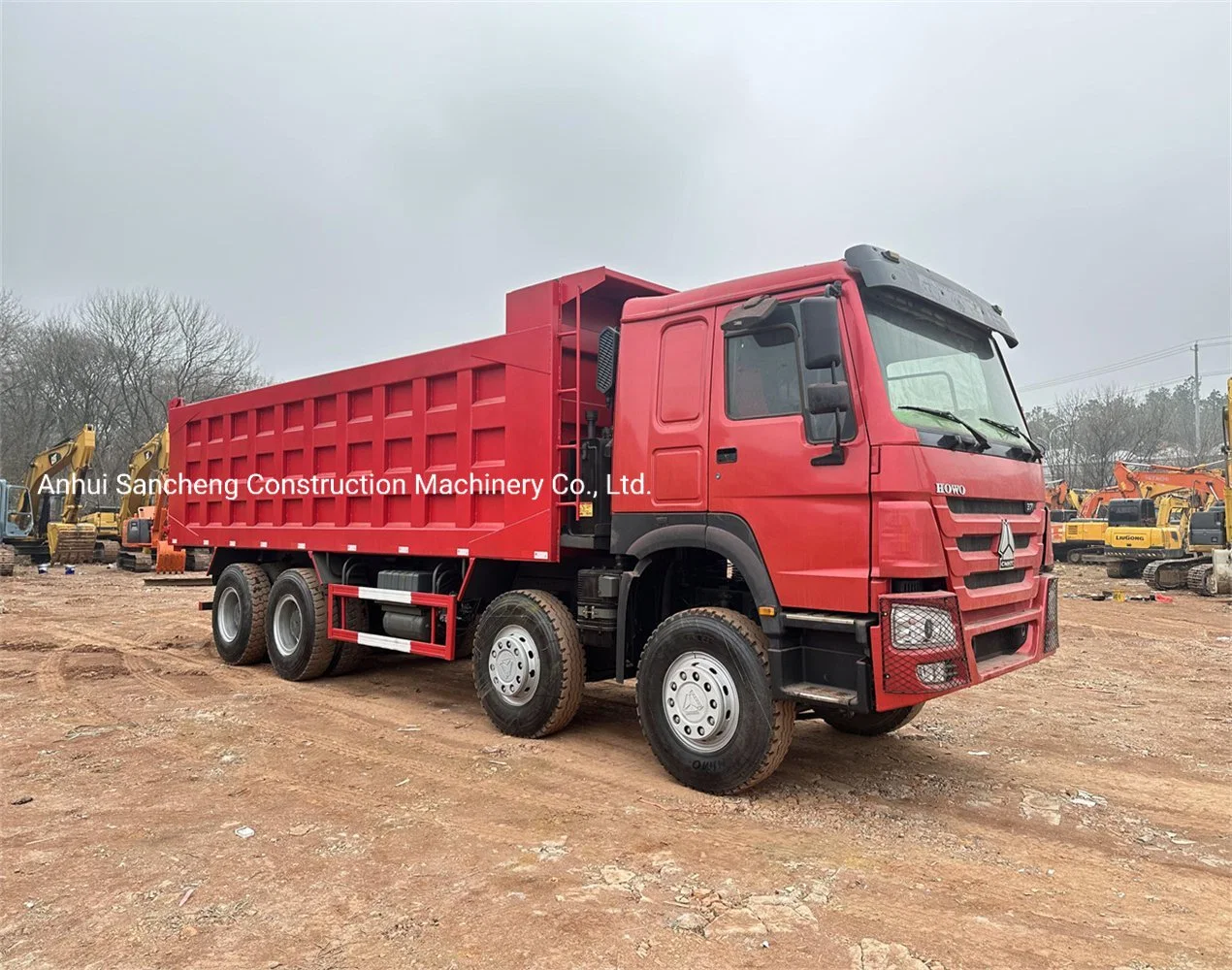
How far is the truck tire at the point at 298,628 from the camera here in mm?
7719

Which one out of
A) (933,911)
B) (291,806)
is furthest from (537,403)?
(933,911)

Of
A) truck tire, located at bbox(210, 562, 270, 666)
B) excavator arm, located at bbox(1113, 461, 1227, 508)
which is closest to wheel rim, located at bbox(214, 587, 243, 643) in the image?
truck tire, located at bbox(210, 562, 270, 666)

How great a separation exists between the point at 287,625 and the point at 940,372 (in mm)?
6692

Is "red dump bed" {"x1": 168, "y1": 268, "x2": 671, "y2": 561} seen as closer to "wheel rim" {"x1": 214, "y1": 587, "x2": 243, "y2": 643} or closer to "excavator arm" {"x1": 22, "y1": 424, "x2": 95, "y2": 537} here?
"wheel rim" {"x1": 214, "y1": 587, "x2": 243, "y2": 643}

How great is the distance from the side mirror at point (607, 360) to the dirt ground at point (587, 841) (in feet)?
8.30

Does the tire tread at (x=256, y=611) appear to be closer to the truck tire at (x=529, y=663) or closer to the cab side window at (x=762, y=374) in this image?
the truck tire at (x=529, y=663)

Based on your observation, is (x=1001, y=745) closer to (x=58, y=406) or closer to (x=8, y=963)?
(x=8, y=963)

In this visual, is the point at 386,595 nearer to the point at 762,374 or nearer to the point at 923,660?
the point at 762,374

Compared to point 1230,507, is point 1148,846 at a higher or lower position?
lower

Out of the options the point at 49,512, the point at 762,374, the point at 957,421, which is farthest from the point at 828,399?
the point at 49,512

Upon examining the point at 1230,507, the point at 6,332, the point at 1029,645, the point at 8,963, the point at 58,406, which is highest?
the point at 6,332

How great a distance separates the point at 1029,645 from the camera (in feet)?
16.0

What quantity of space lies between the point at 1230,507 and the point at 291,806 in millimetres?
18682

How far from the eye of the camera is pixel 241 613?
8.63 metres
